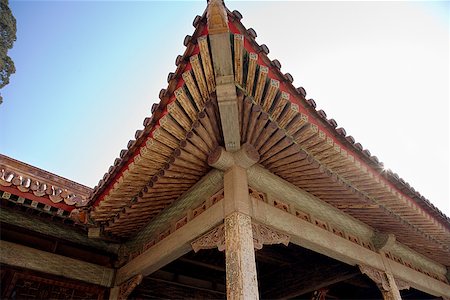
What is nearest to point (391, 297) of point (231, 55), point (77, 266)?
point (231, 55)

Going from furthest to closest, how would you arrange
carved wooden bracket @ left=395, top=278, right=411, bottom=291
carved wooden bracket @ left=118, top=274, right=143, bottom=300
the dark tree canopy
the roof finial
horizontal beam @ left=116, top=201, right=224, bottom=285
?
carved wooden bracket @ left=395, top=278, right=411, bottom=291, carved wooden bracket @ left=118, top=274, right=143, bottom=300, horizontal beam @ left=116, top=201, right=224, bottom=285, the dark tree canopy, the roof finial

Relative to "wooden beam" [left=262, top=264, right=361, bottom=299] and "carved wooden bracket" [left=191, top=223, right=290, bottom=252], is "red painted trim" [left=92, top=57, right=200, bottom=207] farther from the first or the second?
"wooden beam" [left=262, top=264, right=361, bottom=299]

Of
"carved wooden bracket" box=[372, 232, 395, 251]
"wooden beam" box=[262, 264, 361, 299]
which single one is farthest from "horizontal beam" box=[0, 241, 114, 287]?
"carved wooden bracket" box=[372, 232, 395, 251]

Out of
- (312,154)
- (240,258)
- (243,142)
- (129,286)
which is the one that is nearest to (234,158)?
Answer: (243,142)

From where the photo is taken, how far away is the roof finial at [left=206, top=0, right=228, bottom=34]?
6.94 feet

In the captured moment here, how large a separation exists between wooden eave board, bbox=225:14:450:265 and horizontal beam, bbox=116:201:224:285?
3.13 ft

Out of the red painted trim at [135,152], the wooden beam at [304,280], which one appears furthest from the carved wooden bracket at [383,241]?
the red painted trim at [135,152]

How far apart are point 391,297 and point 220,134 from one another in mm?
3731

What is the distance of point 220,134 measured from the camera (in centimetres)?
330

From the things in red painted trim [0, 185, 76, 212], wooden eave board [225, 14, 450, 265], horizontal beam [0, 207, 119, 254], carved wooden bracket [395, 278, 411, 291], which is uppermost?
wooden eave board [225, 14, 450, 265]

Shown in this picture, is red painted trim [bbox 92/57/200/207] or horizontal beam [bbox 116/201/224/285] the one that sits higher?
red painted trim [bbox 92/57/200/207]

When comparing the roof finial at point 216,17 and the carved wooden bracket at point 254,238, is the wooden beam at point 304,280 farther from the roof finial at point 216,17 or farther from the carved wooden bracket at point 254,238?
the roof finial at point 216,17

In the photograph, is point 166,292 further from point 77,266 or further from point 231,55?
point 231,55

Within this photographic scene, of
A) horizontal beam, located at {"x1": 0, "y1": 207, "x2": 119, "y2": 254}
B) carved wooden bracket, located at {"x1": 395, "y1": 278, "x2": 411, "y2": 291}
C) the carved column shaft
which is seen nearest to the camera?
the carved column shaft
